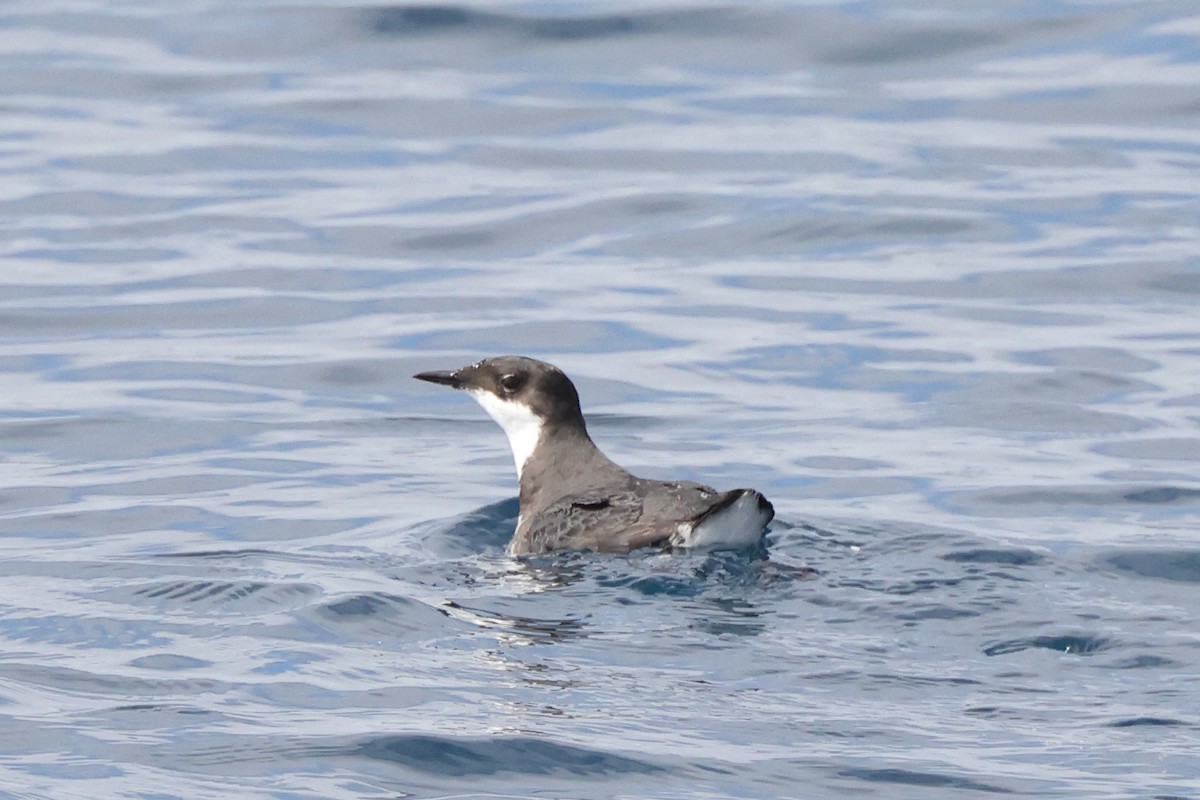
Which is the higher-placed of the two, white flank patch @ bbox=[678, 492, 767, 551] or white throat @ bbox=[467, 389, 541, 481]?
white throat @ bbox=[467, 389, 541, 481]

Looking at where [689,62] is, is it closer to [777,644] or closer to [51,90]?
[51,90]

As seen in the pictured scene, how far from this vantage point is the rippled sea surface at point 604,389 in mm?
6887

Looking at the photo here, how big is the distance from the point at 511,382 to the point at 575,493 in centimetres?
82

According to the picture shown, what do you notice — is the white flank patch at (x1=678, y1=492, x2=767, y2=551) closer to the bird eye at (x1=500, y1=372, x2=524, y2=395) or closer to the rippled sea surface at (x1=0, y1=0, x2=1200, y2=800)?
the rippled sea surface at (x1=0, y1=0, x2=1200, y2=800)

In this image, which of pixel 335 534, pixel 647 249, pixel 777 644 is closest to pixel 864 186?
pixel 647 249

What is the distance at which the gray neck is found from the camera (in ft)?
33.1

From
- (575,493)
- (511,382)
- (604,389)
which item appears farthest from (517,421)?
(604,389)

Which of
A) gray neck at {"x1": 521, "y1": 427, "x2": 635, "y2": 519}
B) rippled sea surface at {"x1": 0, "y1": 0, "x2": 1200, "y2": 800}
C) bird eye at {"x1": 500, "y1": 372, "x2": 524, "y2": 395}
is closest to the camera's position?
rippled sea surface at {"x1": 0, "y1": 0, "x2": 1200, "y2": 800}

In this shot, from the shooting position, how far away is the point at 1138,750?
255 inches

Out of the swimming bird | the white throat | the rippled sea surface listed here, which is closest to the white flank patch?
the swimming bird

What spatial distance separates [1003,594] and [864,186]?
10.00 m

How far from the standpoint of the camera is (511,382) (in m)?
10.5

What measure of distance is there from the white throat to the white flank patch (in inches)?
67.7

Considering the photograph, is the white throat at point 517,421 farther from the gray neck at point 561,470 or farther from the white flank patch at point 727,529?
the white flank patch at point 727,529
